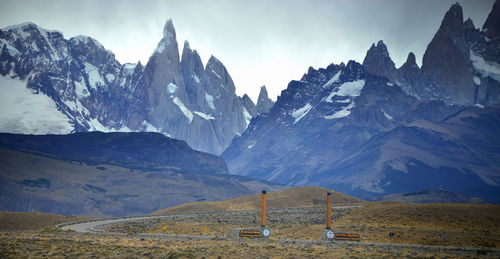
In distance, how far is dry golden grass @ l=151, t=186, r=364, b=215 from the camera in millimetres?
136125

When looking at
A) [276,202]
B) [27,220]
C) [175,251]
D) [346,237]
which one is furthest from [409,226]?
[27,220]

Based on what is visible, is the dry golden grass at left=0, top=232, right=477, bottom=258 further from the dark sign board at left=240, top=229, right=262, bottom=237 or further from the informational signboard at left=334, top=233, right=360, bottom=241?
the dark sign board at left=240, top=229, right=262, bottom=237

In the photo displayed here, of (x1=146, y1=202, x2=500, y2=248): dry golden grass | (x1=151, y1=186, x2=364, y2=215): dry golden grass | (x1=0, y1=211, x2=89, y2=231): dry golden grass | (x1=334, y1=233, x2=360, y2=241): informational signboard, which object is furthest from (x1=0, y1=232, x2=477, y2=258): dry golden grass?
Answer: (x1=151, y1=186, x2=364, y2=215): dry golden grass

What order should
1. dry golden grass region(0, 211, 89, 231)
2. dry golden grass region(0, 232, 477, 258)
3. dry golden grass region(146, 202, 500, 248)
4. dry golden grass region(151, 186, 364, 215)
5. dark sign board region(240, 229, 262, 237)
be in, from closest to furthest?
dry golden grass region(0, 232, 477, 258) → dry golden grass region(146, 202, 500, 248) → dark sign board region(240, 229, 262, 237) → dry golden grass region(0, 211, 89, 231) → dry golden grass region(151, 186, 364, 215)

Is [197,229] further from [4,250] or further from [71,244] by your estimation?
[4,250]

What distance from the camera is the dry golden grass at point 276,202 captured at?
447ft

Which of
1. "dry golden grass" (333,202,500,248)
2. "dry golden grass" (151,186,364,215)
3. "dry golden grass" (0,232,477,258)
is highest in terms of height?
"dry golden grass" (151,186,364,215)

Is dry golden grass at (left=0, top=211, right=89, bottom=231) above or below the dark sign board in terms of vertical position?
below

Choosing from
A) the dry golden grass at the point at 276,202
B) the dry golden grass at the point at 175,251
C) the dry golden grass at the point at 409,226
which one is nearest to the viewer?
the dry golden grass at the point at 175,251

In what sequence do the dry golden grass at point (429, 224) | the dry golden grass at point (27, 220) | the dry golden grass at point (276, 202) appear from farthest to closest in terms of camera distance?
the dry golden grass at point (276, 202) → the dry golden grass at point (27, 220) → the dry golden grass at point (429, 224)

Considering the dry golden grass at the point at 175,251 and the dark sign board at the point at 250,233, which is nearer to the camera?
the dry golden grass at the point at 175,251

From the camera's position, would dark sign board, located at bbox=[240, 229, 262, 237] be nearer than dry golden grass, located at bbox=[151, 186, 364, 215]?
Yes

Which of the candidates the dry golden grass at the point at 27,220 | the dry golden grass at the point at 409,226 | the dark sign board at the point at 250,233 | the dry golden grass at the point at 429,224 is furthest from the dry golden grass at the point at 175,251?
the dry golden grass at the point at 27,220

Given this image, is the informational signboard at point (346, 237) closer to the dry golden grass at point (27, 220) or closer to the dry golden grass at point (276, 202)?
the dry golden grass at point (27, 220)
